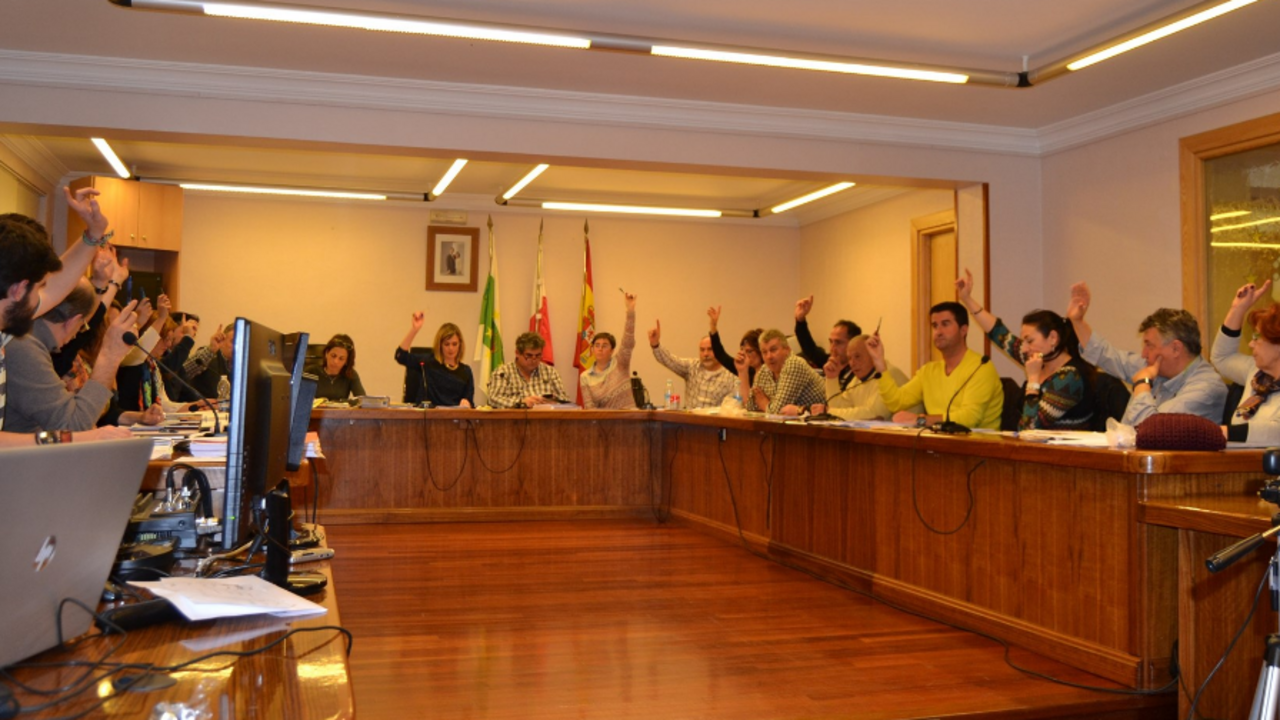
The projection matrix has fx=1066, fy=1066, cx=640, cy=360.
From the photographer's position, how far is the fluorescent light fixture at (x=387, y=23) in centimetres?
477

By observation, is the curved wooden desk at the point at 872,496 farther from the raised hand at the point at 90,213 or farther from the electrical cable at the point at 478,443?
the raised hand at the point at 90,213

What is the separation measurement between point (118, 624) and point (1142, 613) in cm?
288

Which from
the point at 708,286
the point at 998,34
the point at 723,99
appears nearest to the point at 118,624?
the point at 998,34

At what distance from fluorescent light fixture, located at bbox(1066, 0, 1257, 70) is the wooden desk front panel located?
357 centimetres

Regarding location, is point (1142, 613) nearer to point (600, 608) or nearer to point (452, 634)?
point (600, 608)

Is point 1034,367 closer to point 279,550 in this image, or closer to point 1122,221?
point 1122,221

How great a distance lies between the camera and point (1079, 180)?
6934mm

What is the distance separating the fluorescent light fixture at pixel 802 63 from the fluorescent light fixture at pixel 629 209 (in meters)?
4.05

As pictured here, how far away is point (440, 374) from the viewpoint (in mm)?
7531

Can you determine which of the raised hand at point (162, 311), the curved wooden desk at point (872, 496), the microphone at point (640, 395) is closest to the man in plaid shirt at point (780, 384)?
the curved wooden desk at point (872, 496)

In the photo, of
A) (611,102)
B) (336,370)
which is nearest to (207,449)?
(611,102)

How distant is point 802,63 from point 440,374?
3446mm

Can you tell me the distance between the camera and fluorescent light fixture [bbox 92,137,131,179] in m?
7.41

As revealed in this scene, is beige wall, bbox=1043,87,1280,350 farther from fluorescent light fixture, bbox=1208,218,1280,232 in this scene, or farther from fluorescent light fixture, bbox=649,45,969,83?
fluorescent light fixture, bbox=649,45,969,83
